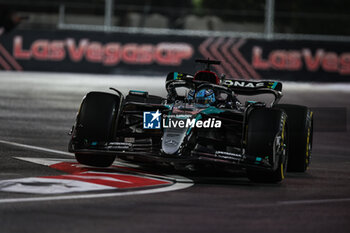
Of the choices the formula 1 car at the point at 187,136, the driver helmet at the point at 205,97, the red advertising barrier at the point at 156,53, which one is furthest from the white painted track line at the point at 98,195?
the red advertising barrier at the point at 156,53

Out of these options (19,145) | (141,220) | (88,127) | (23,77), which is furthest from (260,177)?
(23,77)

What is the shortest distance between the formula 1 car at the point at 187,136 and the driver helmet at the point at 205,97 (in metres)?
0.13

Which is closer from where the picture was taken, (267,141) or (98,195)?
(98,195)

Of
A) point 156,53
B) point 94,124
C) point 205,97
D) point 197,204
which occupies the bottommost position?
point 197,204

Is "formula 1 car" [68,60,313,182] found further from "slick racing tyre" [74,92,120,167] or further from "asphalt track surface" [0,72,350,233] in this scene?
"asphalt track surface" [0,72,350,233]

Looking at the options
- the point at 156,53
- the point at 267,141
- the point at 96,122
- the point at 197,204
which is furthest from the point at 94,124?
the point at 156,53

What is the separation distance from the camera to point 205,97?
9797 mm

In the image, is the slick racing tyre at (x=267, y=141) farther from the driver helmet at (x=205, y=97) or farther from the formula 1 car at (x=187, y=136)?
the driver helmet at (x=205, y=97)

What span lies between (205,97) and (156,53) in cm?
1929

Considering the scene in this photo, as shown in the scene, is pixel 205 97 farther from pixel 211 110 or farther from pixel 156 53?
pixel 156 53

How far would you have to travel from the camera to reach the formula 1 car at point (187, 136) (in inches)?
332

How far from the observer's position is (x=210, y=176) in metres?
9.02

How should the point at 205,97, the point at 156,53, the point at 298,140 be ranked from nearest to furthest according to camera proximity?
the point at 298,140
the point at 205,97
the point at 156,53

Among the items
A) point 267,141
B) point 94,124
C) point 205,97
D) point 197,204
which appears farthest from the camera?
point 205,97
